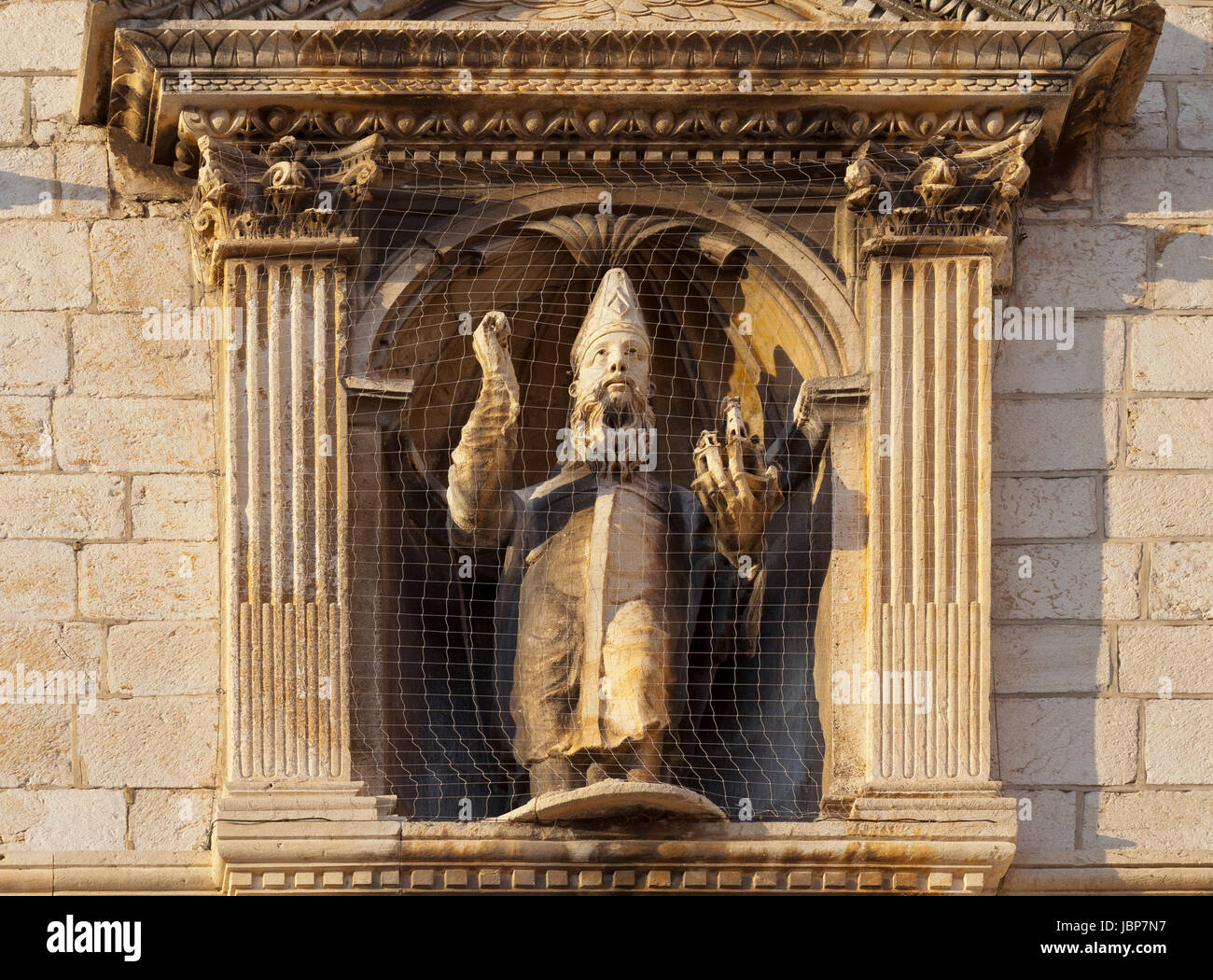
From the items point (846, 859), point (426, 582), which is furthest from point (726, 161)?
point (846, 859)

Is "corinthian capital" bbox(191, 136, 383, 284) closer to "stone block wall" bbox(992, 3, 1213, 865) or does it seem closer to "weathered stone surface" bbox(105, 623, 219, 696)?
"weathered stone surface" bbox(105, 623, 219, 696)

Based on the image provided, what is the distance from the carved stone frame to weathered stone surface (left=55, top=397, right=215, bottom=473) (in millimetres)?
119

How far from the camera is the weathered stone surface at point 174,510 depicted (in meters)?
9.35

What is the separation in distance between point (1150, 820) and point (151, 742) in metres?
3.02

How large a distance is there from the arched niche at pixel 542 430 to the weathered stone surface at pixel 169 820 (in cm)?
55

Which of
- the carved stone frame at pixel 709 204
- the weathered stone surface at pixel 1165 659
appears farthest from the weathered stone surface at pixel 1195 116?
the weathered stone surface at pixel 1165 659

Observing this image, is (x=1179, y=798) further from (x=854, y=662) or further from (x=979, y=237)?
(x=979, y=237)

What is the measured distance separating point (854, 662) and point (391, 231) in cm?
200

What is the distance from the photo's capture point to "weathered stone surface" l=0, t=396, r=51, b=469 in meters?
9.39

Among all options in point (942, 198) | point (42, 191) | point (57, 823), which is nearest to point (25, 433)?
point (42, 191)

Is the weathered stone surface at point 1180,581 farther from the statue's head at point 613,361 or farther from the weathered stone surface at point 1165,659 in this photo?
the statue's head at point 613,361

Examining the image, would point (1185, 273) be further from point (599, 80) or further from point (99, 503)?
point (99, 503)

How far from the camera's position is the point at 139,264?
9.60 meters

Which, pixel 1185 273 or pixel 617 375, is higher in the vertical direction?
pixel 1185 273
